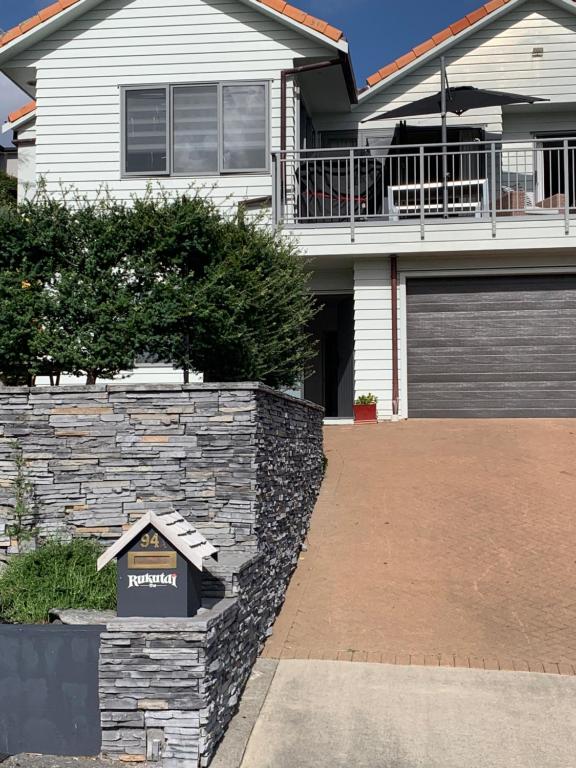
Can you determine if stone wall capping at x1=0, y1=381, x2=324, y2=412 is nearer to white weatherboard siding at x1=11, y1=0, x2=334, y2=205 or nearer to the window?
white weatherboard siding at x1=11, y1=0, x2=334, y2=205

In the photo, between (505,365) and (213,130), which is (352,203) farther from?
(505,365)

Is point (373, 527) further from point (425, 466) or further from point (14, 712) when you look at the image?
point (14, 712)

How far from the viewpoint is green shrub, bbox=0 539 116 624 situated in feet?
20.2

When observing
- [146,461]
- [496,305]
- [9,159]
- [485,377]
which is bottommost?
[146,461]

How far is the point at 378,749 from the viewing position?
5418 mm

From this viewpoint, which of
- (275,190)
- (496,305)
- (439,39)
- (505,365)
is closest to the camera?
(275,190)

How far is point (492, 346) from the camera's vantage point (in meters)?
14.9

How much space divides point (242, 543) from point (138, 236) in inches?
112

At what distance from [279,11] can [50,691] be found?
11974mm

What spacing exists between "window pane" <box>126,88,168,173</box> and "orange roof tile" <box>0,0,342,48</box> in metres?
1.73

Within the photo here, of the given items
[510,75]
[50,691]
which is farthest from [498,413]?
[50,691]

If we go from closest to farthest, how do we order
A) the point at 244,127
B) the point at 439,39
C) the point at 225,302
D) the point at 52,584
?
1. the point at 52,584
2. the point at 225,302
3. the point at 244,127
4. the point at 439,39

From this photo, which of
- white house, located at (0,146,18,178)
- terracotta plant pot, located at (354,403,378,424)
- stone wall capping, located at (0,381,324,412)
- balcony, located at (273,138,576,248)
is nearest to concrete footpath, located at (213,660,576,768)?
stone wall capping, located at (0,381,324,412)

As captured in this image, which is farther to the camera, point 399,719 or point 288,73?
point 288,73
